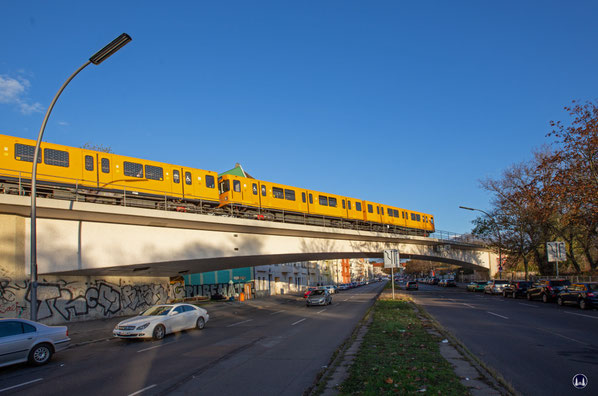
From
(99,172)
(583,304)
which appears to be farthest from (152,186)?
(583,304)

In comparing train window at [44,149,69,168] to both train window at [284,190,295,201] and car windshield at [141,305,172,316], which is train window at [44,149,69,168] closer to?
car windshield at [141,305,172,316]

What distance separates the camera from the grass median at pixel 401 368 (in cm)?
617

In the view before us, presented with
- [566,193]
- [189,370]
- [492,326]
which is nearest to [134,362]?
[189,370]

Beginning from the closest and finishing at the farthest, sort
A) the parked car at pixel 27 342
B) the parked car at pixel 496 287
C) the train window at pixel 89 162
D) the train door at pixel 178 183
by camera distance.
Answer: the parked car at pixel 27 342 < the train window at pixel 89 162 < the train door at pixel 178 183 < the parked car at pixel 496 287

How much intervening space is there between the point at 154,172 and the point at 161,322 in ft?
32.3

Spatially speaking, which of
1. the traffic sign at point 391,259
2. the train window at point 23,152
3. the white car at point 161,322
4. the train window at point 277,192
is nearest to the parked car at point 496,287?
the traffic sign at point 391,259

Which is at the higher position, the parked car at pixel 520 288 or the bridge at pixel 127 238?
the bridge at pixel 127 238

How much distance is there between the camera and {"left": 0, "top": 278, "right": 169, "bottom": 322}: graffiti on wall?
16.4m

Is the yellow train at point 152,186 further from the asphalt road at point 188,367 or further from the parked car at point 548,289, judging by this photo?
the parked car at point 548,289

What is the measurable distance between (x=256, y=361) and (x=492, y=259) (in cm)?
5911

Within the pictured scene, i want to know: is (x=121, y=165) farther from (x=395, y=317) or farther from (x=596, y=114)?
(x=596, y=114)

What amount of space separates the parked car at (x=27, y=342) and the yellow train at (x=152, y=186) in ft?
24.7

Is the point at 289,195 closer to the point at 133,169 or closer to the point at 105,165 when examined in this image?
the point at 133,169

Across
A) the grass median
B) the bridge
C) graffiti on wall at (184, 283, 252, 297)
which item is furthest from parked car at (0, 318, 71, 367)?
graffiti on wall at (184, 283, 252, 297)
